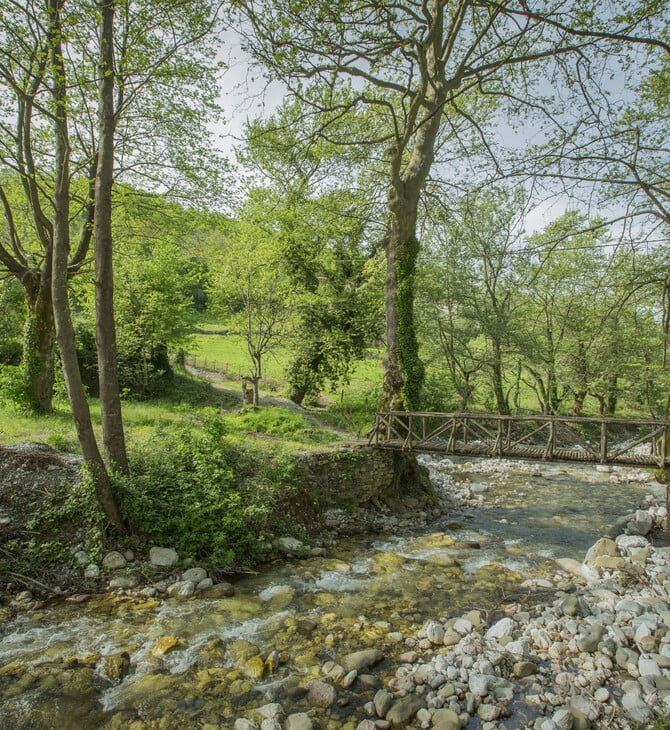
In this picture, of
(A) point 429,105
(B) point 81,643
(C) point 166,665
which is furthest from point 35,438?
(A) point 429,105

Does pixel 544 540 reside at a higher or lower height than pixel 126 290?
lower

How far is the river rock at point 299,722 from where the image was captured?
4.50 m

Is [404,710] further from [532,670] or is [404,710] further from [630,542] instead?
[630,542]

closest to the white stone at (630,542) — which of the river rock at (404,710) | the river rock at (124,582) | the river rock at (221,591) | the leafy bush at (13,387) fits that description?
the river rock at (404,710)

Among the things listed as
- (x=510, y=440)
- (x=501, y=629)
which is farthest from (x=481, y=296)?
(x=501, y=629)

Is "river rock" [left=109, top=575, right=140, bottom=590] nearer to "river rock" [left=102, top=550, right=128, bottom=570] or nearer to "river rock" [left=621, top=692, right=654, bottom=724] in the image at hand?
"river rock" [left=102, top=550, right=128, bottom=570]

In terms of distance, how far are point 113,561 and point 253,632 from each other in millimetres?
2864

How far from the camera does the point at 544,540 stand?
10.3 m

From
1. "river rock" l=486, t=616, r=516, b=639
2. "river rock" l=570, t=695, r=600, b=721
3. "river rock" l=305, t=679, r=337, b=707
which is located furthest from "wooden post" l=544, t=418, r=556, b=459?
"river rock" l=305, t=679, r=337, b=707

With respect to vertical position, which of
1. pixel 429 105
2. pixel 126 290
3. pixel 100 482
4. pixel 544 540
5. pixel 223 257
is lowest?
pixel 544 540

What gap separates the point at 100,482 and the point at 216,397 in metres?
15.6

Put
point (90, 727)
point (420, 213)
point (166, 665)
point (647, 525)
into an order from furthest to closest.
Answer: point (420, 213) → point (647, 525) → point (166, 665) → point (90, 727)

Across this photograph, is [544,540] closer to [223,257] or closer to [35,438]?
[35,438]

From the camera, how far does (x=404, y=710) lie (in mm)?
4773
